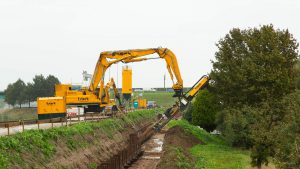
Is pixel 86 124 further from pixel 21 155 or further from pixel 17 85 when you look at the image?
pixel 17 85

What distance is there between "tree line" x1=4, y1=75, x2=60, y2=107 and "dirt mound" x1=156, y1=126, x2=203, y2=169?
5706 centimetres

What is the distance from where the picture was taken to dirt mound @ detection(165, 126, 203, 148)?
142 feet

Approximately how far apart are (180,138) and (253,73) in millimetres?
10890

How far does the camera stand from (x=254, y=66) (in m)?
40.5

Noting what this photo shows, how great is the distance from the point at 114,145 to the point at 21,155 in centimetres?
1652

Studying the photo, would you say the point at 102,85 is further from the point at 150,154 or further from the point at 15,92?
the point at 15,92

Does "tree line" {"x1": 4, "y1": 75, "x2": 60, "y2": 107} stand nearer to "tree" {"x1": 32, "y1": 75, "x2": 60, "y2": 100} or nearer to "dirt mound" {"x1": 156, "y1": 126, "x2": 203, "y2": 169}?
"tree" {"x1": 32, "y1": 75, "x2": 60, "y2": 100}

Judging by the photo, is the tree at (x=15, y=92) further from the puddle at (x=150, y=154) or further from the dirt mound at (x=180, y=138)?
the dirt mound at (x=180, y=138)

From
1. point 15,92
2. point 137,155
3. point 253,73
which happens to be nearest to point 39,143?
point 137,155

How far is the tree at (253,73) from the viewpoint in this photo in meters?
40.0

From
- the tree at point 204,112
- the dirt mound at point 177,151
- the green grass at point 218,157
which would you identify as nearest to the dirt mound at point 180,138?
the dirt mound at point 177,151

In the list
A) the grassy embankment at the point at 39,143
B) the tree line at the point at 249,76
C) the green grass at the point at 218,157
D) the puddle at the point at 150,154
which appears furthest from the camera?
the tree line at the point at 249,76

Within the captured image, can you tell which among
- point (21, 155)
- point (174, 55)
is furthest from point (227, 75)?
point (21, 155)

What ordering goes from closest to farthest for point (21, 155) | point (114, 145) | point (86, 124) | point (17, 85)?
point (21, 155) < point (86, 124) < point (114, 145) < point (17, 85)
